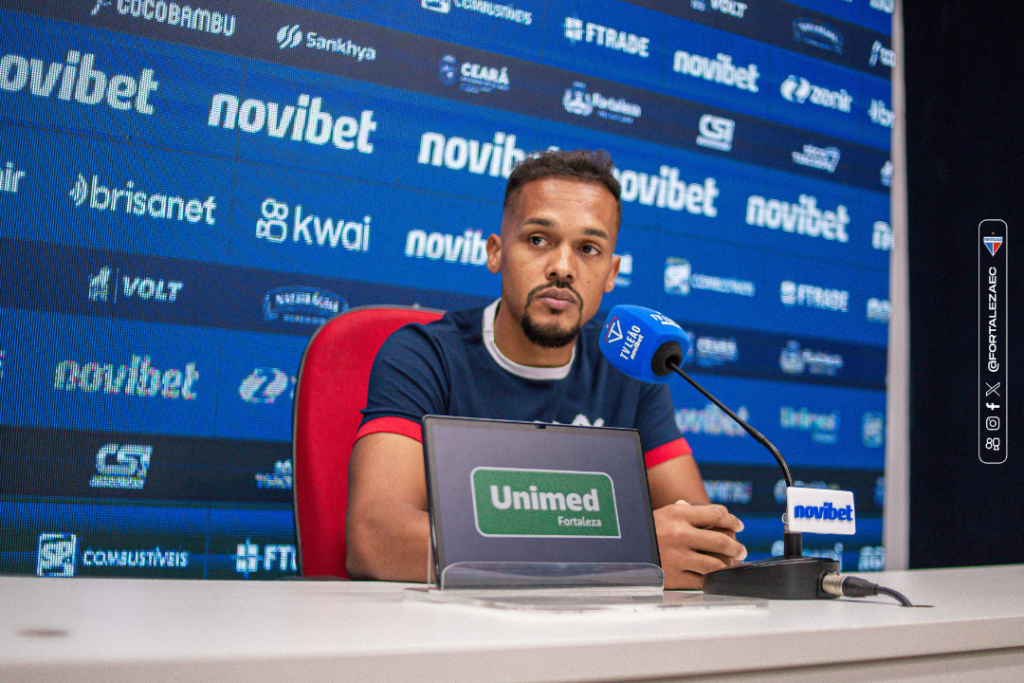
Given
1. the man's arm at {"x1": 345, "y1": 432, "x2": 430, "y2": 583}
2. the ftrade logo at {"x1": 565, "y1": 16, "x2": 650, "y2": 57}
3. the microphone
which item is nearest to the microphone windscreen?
the microphone

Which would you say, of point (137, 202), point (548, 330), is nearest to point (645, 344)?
point (548, 330)

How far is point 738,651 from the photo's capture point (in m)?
0.50

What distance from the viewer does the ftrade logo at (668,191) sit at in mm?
2379

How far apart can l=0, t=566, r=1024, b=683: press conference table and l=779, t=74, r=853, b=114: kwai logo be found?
7.37 ft

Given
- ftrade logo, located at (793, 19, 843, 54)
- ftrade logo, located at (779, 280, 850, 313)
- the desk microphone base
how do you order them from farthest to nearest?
ftrade logo, located at (793, 19, 843, 54) → ftrade logo, located at (779, 280, 850, 313) → the desk microphone base

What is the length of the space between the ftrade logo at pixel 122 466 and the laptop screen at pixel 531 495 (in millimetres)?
1254

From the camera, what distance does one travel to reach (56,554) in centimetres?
165

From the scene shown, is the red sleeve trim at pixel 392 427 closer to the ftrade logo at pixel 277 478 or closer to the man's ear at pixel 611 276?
the man's ear at pixel 611 276

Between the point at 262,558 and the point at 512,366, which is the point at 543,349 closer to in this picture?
the point at 512,366

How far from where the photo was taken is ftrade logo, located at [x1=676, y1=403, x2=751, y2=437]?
2.39 meters

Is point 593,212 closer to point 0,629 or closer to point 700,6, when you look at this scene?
point 0,629

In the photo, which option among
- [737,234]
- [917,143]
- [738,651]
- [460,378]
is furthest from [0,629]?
[917,143]

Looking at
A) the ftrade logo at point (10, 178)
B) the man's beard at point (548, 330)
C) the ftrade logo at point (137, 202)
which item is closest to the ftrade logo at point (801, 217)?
the man's beard at point (548, 330)

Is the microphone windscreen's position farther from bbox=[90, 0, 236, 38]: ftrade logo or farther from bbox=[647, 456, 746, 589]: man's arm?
bbox=[90, 0, 236, 38]: ftrade logo
